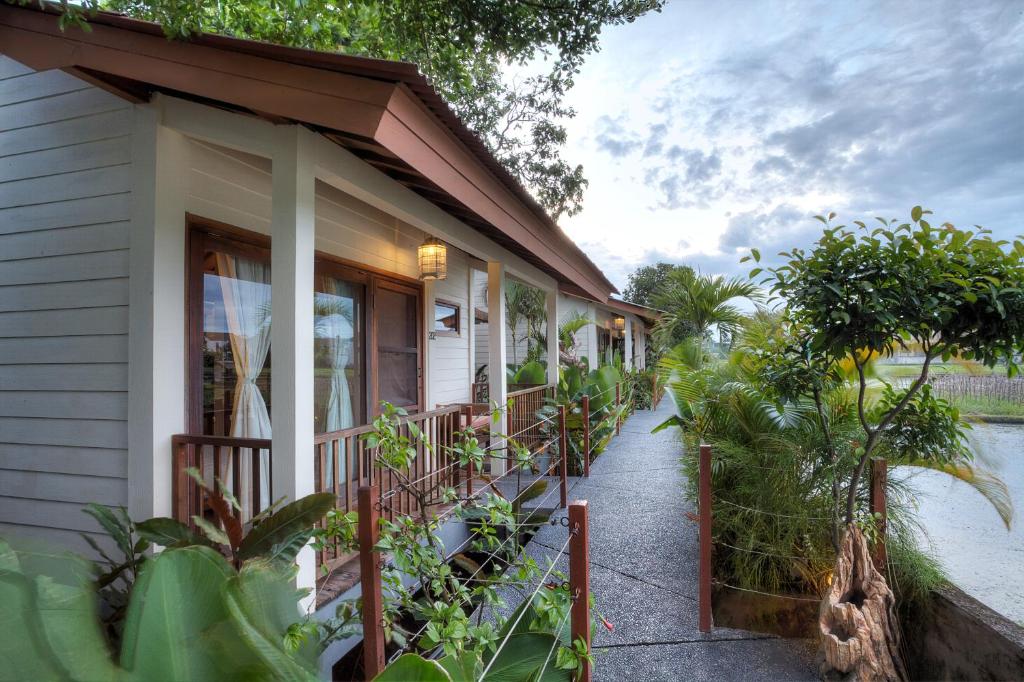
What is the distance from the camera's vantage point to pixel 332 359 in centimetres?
473

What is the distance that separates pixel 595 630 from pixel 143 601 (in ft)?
11.3

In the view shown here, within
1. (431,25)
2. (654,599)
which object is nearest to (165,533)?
(654,599)

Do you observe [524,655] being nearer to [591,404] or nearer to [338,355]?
[338,355]

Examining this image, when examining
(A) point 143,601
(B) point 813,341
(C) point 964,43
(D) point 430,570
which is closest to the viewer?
(A) point 143,601

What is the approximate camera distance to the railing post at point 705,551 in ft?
11.1

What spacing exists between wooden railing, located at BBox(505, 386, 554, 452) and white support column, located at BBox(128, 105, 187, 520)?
3656 mm

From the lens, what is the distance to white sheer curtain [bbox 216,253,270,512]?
369 centimetres

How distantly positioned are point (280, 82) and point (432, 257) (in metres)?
3.17

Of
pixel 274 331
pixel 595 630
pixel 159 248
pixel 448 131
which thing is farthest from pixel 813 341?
pixel 159 248

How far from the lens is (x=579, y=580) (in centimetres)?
218

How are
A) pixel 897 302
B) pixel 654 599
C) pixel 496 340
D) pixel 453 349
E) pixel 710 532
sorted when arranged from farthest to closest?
1. pixel 453 349
2. pixel 496 340
3. pixel 654 599
4. pixel 710 532
5. pixel 897 302

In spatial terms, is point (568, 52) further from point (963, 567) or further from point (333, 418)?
point (963, 567)

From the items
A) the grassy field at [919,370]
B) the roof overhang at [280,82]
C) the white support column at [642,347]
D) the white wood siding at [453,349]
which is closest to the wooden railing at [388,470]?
the white wood siding at [453,349]

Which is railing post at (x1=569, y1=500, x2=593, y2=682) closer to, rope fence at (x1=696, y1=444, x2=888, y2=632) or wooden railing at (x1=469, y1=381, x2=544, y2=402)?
rope fence at (x1=696, y1=444, x2=888, y2=632)
